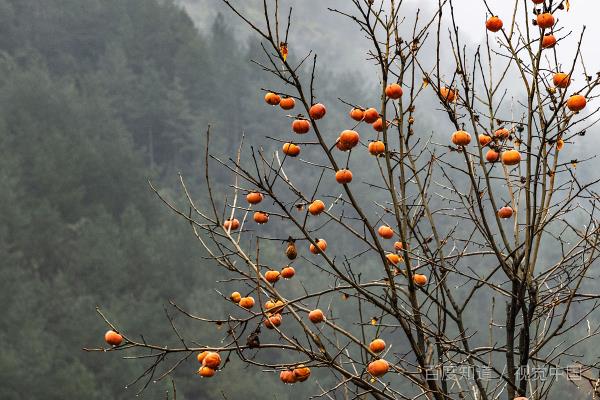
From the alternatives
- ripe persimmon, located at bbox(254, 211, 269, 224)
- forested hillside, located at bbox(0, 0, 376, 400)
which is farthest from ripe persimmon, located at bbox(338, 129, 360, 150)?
forested hillside, located at bbox(0, 0, 376, 400)

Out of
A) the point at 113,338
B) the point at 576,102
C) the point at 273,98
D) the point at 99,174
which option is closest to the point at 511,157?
the point at 576,102

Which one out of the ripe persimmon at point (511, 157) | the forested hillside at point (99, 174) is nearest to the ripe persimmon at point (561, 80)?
the ripe persimmon at point (511, 157)

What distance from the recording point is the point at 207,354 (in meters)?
2.18

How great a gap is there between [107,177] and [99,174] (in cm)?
36

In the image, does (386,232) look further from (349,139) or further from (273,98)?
(273,98)

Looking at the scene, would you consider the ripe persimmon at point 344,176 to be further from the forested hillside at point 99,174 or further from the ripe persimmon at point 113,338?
the forested hillside at point 99,174

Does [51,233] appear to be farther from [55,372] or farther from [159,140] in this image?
[159,140]

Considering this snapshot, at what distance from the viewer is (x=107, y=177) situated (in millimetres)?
23312

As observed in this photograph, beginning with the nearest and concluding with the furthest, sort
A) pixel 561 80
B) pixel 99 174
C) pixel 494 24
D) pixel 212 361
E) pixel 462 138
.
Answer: pixel 212 361, pixel 462 138, pixel 561 80, pixel 494 24, pixel 99 174

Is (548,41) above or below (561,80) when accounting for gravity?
above

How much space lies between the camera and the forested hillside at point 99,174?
1588cm

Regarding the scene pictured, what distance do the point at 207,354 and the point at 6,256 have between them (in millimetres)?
15760

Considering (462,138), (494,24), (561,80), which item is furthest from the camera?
(494,24)

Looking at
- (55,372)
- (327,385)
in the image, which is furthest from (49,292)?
(327,385)
